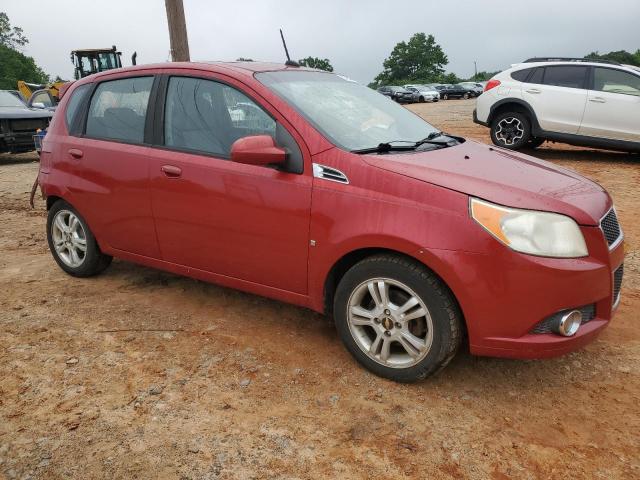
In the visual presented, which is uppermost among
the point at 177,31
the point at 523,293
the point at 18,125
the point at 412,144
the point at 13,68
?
the point at 177,31

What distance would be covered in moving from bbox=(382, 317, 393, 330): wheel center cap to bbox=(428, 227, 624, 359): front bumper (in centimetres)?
41

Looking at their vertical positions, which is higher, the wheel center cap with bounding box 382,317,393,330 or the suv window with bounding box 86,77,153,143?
the suv window with bounding box 86,77,153,143

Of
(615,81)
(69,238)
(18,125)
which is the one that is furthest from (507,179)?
(18,125)

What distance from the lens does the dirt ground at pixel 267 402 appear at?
2.39 meters

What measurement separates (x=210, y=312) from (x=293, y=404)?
4.23 ft

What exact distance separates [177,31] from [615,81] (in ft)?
22.9

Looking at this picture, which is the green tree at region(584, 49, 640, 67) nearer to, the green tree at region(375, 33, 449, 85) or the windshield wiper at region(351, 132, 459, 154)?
the green tree at region(375, 33, 449, 85)

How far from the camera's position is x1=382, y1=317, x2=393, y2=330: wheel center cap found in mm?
2907

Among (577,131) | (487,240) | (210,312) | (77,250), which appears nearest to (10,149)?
(77,250)

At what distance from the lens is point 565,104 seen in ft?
31.2

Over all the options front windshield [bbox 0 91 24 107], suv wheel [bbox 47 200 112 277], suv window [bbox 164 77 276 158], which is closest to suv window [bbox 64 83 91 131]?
suv wheel [bbox 47 200 112 277]

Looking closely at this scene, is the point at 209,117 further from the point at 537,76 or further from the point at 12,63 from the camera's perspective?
the point at 12,63

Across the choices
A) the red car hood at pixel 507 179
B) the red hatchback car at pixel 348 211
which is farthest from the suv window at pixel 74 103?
the red car hood at pixel 507 179

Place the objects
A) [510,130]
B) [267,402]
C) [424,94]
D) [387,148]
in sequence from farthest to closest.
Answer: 1. [424,94]
2. [510,130]
3. [387,148]
4. [267,402]
